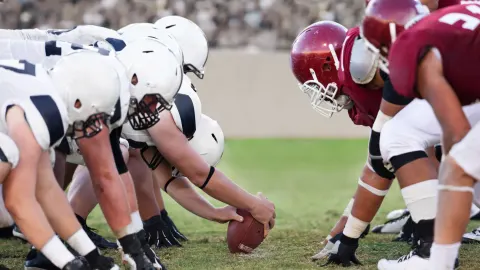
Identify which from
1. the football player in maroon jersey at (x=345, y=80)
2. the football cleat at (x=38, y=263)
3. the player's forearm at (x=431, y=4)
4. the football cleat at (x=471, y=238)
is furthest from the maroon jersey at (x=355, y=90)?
the football cleat at (x=38, y=263)

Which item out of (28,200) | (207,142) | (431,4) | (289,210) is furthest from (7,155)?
(289,210)

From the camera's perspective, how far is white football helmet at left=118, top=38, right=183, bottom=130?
4.07 meters

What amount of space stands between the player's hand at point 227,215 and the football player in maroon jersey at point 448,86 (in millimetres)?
1536

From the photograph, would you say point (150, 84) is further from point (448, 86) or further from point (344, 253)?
point (448, 86)

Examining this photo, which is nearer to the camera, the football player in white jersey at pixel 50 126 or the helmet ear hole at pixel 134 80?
the football player in white jersey at pixel 50 126

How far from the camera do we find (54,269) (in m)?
3.97

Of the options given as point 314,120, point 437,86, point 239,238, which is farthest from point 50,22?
point 437,86

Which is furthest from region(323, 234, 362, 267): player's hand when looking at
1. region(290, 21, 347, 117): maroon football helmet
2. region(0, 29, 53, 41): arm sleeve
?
region(0, 29, 53, 41): arm sleeve

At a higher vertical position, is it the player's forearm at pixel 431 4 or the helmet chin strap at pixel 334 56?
the player's forearm at pixel 431 4

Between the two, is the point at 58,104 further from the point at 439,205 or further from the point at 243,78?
the point at 243,78

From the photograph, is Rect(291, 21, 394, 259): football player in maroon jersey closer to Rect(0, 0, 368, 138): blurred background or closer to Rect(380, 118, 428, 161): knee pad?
Rect(380, 118, 428, 161): knee pad

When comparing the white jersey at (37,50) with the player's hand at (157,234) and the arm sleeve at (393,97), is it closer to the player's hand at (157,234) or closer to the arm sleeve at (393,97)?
the player's hand at (157,234)

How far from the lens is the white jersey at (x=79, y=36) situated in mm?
4559

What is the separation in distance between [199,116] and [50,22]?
8.41 meters
